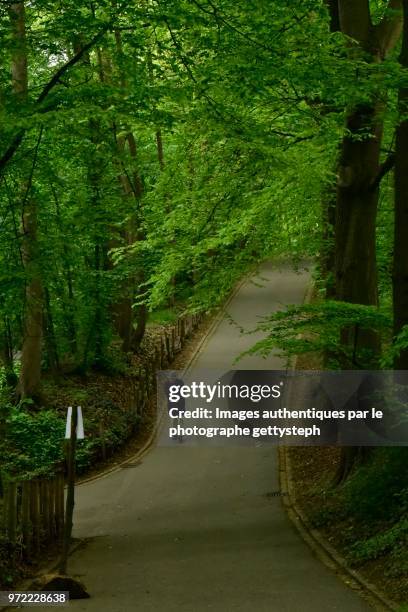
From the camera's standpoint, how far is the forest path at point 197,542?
9.75 meters

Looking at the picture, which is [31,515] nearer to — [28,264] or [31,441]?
[28,264]

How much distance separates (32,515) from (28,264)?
4223 mm

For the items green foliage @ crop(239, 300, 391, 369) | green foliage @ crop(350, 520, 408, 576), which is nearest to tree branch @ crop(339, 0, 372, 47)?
green foliage @ crop(239, 300, 391, 369)

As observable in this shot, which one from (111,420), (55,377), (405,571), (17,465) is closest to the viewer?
(405,571)

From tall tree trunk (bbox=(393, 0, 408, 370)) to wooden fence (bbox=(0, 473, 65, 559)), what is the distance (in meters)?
5.55

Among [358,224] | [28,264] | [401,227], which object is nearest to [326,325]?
[401,227]

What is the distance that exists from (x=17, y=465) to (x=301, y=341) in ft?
26.2

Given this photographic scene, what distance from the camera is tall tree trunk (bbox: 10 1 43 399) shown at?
1137 centimetres

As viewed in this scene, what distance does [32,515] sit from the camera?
12297 mm

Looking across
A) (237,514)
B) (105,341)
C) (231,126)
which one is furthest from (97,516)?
(105,341)

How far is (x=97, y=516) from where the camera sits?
15.7 metres

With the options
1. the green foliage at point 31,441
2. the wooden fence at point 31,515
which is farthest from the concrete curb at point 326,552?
the green foliage at point 31,441

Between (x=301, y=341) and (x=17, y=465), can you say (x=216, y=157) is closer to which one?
(x=301, y=341)

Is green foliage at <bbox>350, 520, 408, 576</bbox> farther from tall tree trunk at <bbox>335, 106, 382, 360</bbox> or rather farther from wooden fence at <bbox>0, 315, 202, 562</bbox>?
wooden fence at <bbox>0, 315, 202, 562</bbox>
